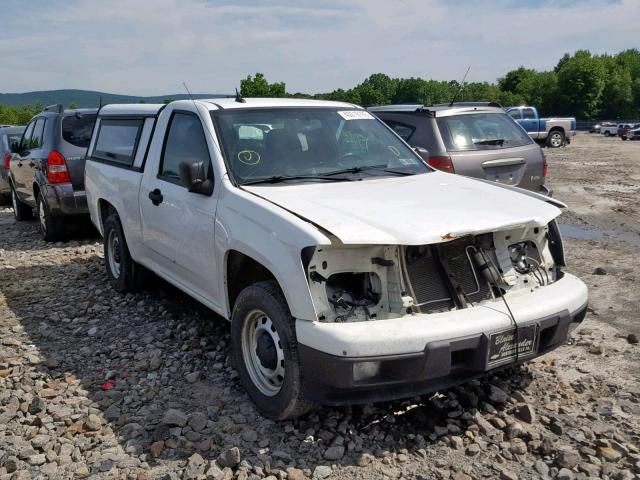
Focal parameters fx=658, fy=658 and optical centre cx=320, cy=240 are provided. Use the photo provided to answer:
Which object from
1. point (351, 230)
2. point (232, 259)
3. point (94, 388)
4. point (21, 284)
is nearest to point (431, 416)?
point (351, 230)

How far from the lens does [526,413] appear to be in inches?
151

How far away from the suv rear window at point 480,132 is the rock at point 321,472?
5185mm

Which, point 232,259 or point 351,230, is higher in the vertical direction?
point 351,230

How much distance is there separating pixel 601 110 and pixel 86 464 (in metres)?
95.3

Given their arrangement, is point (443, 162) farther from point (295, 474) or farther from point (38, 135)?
point (38, 135)

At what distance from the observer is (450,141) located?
790 cm

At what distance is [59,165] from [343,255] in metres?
6.66

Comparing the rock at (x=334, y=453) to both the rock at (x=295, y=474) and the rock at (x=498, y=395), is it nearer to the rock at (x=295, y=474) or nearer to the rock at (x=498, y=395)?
the rock at (x=295, y=474)

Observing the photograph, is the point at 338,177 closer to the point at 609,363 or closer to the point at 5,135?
the point at 609,363

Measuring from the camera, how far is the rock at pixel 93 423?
3902 mm

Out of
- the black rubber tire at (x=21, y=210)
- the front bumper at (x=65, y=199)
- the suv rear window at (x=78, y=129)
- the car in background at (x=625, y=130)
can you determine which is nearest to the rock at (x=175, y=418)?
the front bumper at (x=65, y=199)

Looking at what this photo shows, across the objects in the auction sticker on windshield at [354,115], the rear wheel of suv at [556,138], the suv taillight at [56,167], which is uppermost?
the auction sticker on windshield at [354,115]

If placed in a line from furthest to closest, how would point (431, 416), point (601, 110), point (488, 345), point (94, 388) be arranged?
point (601, 110), point (94, 388), point (431, 416), point (488, 345)

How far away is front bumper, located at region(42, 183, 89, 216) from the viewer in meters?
8.94
